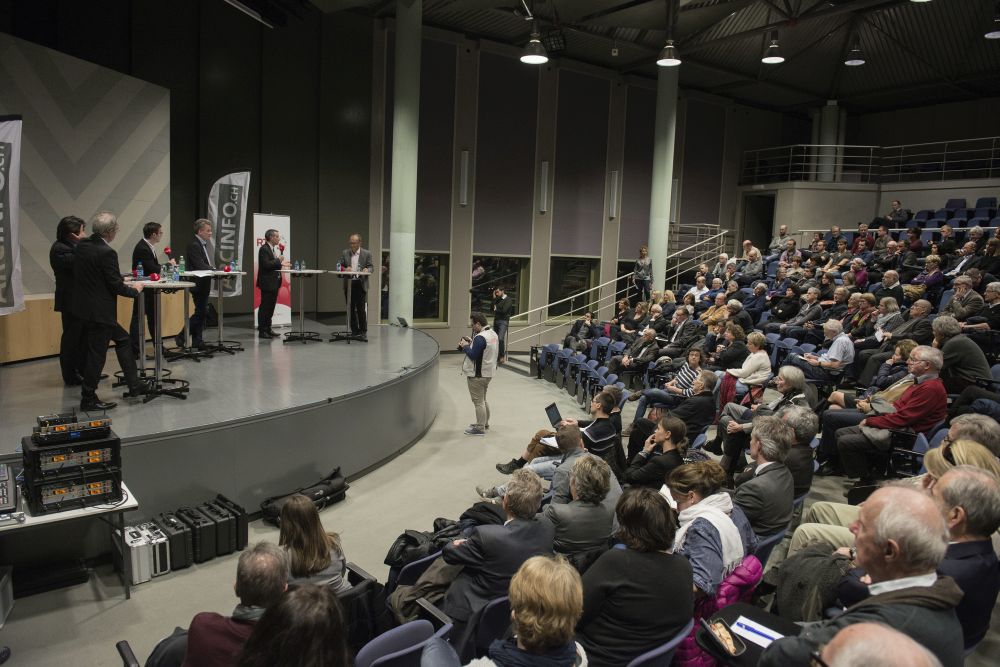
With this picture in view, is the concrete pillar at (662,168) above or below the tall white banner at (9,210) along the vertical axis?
above

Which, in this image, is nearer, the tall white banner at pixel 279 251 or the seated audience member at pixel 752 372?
the seated audience member at pixel 752 372

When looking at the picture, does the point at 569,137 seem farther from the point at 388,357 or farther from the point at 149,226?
the point at 149,226

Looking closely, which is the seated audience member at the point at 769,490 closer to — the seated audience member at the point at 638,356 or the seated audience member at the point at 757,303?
the seated audience member at the point at 638,356

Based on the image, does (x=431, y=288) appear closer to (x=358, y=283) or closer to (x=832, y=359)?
(x=358, y=283)

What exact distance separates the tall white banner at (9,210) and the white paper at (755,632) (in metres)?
5.58

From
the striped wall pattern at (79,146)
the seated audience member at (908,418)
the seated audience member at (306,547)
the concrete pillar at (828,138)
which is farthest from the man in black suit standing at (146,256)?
the concrete pillar at (828,138)

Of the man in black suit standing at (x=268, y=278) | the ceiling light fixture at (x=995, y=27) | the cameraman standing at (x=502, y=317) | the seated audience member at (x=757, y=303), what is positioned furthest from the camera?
the cameraman standing at (x=502, y=317)

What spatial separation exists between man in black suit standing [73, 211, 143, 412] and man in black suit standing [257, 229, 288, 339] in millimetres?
3098

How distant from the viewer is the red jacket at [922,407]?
4789mm

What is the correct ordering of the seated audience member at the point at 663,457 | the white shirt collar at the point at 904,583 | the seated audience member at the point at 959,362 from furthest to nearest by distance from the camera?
the seated audience member at the point at 959,362, the seated audience member at the point at 663,457, the white shirt collar at the point at 904,583

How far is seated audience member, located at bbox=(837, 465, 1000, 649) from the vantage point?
2367mm

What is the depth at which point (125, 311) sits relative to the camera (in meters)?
7.71

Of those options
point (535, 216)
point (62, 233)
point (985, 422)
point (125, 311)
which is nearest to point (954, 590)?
point (985, 422)

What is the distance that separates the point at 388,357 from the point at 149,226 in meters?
2.87
